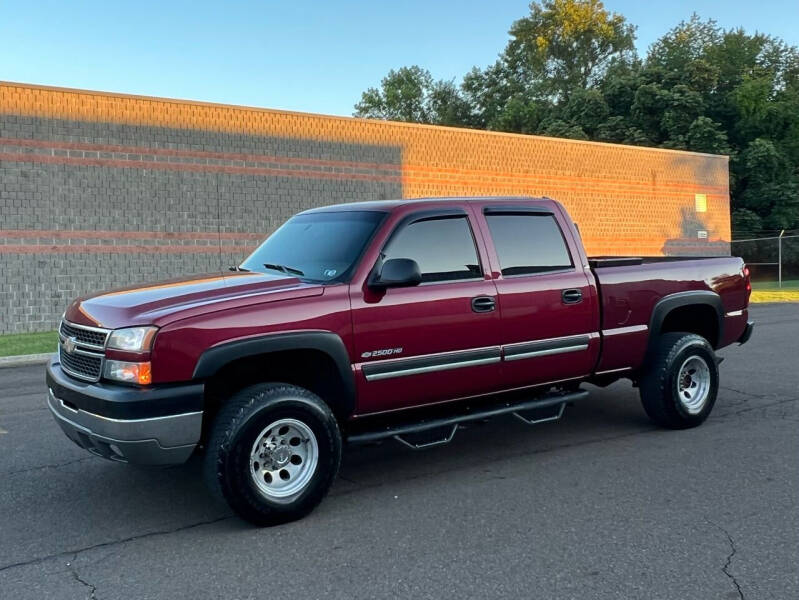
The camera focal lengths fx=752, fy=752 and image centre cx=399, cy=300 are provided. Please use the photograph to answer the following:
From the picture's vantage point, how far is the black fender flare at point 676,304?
21.2 ft

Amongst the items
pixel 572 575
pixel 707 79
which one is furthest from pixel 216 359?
pixel 707 79

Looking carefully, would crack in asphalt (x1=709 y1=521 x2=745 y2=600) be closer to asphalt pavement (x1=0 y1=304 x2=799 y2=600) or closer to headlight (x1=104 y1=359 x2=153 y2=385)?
asphalt pavement (x1=0 y1=304 x2=799 y2=600)

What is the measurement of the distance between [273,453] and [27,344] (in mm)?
12253

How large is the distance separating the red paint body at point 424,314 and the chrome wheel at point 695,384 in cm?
58

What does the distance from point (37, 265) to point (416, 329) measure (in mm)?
16619

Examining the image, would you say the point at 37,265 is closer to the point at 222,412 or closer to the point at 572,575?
the point at 222,412

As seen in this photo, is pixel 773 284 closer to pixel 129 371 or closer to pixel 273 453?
pixel 273 453

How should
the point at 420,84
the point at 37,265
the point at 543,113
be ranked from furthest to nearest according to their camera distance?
the point at 420,84 → the point at 543,113 → the point at 37,265

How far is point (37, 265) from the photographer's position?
18.8 meters

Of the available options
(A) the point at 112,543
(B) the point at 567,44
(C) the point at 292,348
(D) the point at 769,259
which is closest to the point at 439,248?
(C) the point at 292,348

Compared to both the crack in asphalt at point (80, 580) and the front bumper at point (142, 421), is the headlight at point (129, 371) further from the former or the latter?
the crack in asphalt at point (80, 580)

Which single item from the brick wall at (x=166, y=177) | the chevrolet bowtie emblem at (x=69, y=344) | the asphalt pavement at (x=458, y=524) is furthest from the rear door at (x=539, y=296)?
the brick wall at (x=166, y=177)

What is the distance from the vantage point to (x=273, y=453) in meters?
4.54

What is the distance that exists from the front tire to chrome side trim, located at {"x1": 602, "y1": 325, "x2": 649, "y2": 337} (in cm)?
257
